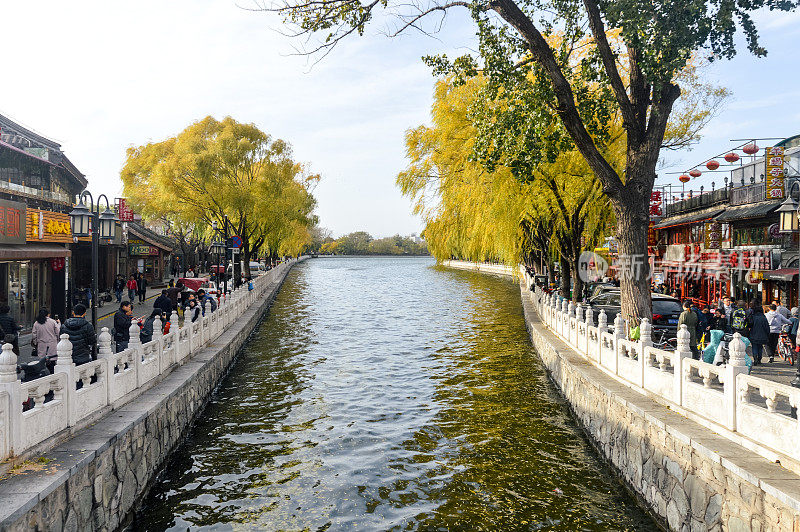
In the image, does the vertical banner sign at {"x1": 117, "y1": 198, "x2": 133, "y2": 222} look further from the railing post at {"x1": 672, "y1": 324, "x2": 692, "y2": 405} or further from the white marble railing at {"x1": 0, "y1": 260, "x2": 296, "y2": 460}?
the railing post at {"x1": 672, "y1": 324, "x2": 692, "y2": 405}

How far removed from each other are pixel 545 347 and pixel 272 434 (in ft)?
29.9

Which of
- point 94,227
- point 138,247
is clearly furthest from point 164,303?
point 138,247

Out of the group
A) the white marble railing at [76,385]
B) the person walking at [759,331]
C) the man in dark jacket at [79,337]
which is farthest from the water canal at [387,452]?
the person walking at [759,331]

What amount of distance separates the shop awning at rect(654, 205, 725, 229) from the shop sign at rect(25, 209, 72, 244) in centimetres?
2630

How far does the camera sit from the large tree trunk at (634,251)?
1299cm

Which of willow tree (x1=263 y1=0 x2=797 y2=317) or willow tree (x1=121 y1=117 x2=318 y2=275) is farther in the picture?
willow tree (x1=121 y1=117 x2=318 y2=275)

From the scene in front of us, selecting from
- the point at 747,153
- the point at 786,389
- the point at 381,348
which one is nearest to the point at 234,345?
the point at 381,348

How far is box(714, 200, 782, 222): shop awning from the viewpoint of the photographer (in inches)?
818

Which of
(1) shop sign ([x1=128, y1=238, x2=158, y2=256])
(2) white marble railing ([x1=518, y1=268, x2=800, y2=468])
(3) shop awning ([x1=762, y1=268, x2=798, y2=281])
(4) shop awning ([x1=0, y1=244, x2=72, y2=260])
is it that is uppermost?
(1) shop sign ([x1=128, y1=238, x2=158, y2=256])

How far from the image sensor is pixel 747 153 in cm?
2441

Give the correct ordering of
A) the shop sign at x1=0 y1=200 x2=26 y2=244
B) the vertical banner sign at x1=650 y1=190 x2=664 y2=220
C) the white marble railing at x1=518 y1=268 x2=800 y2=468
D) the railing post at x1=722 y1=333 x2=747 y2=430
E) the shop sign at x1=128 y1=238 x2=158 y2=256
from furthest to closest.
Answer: the shop sign at x1=128 y1=238 x2=158 y2=256 < the vertical banner sign at x1=650 y1=190 x2=664 y2=220 < the shop sign at x1=0 y1=200 x2=26 y2=244 < the railing post at x1=722 y1=333 x2=747 y2=430 < the white marble railing at x1=518 y1=268 x2=800 y2=468

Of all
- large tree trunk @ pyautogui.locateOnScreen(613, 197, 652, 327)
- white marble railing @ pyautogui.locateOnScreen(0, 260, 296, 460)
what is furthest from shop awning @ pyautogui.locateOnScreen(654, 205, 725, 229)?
white marble railing @ pyautogui.locateOnScreen(0, 260, 296, 460)

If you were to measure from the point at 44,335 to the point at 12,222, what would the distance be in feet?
29.0

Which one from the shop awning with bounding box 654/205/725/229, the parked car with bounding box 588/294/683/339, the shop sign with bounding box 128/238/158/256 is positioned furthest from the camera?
the shop sign with bounding box 128/238/158/256
